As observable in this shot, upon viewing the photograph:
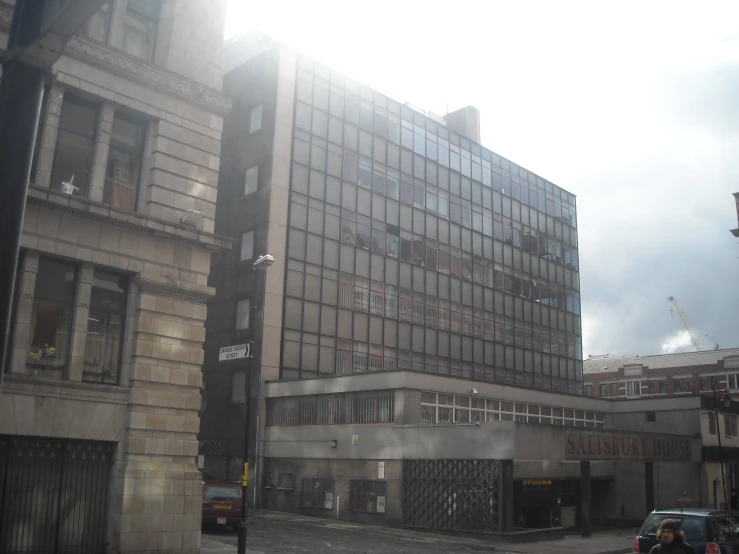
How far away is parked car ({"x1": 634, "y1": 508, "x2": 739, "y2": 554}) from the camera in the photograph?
1494cm

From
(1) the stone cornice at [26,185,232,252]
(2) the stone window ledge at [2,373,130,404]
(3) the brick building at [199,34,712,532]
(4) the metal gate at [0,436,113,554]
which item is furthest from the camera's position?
(3) the brick building at [199,34,712,532]

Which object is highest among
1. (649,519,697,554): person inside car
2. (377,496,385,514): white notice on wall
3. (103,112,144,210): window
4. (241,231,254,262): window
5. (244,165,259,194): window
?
(244,165,259,194): window

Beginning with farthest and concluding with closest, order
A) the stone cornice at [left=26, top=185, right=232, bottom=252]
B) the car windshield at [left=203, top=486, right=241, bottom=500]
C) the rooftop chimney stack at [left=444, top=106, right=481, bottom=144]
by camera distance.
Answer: the rooftop chimney stack at [left=444, top=106, right=481, bottom=144] → the car windshield at [left=203, top=486, right=241, bottom=500] → the stone cornice at [left=26, top=185, right=232, bottom=252]

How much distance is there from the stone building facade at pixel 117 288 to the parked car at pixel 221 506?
6709mm

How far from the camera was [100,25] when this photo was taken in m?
19.8

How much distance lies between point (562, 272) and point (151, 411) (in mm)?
56273

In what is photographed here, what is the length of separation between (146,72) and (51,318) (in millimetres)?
7267

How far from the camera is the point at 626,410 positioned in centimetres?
4947

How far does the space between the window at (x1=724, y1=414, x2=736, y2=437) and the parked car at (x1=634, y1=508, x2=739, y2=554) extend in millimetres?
32297

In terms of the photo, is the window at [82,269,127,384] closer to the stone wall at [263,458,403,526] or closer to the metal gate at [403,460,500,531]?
the metal gate at [403,460,500,531]

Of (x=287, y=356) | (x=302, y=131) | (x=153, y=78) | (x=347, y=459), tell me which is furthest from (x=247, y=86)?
(x=153, y=78)

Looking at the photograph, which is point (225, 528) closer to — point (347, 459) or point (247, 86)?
point (347, 459)

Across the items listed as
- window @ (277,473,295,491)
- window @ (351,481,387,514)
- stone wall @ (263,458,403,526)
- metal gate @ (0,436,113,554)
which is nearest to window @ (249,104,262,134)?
stone wall @ (263,458,403,526)

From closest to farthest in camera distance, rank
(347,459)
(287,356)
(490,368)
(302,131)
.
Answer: (347,459)
(287,356)
(302,131)
(490,368)
